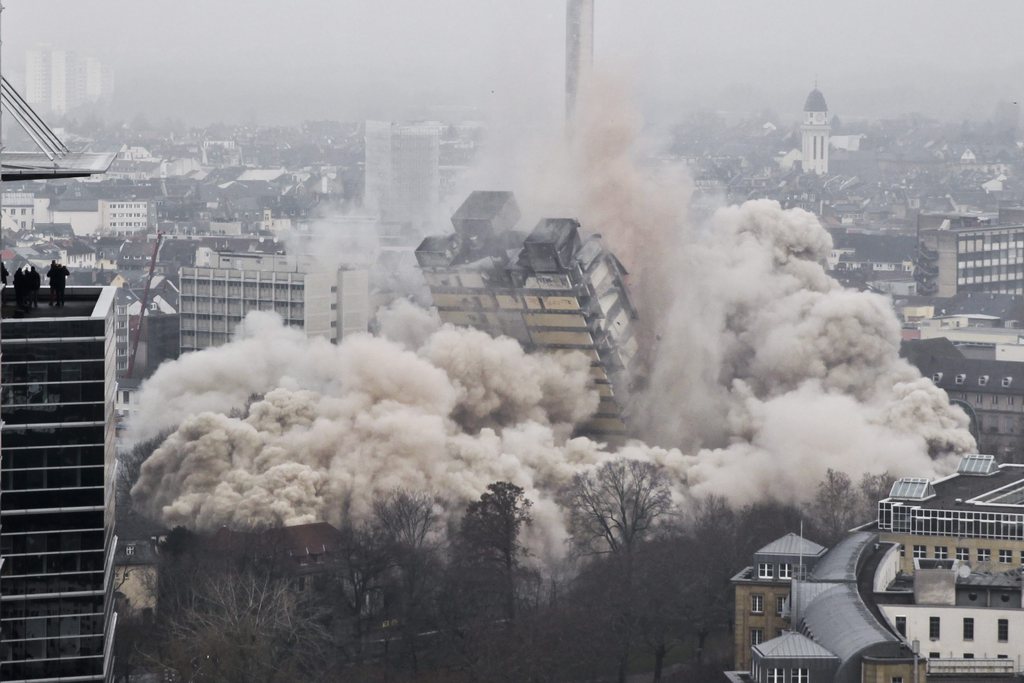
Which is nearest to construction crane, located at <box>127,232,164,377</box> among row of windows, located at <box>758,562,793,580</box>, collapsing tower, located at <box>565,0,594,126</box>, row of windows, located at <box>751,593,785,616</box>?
collapsing tower, located at <box>565,0,594,126</box>

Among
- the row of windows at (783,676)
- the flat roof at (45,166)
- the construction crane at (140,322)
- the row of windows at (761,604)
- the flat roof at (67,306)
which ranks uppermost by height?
the flat roof at (45,166)

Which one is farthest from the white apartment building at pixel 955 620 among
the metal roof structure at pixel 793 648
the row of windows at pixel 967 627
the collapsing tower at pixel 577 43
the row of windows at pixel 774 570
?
the collapsing tower at pixel 577 43

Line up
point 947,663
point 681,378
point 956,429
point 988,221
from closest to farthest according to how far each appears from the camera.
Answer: point 947,663, point 956,429, point 681,378, point 988,221

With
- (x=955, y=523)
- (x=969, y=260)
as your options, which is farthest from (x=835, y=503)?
(x=969, y=260)

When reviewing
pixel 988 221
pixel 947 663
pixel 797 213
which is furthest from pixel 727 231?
pixel 988 221

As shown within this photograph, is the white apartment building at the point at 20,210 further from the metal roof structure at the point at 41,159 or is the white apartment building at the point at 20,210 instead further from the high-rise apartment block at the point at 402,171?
the metal roof structure at the point at 41,159

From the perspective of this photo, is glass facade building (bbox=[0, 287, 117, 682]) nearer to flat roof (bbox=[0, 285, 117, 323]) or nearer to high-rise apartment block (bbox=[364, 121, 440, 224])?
flat roof (bbox=[0, 285, 117, 323])

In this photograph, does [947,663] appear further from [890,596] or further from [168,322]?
[168,322]
